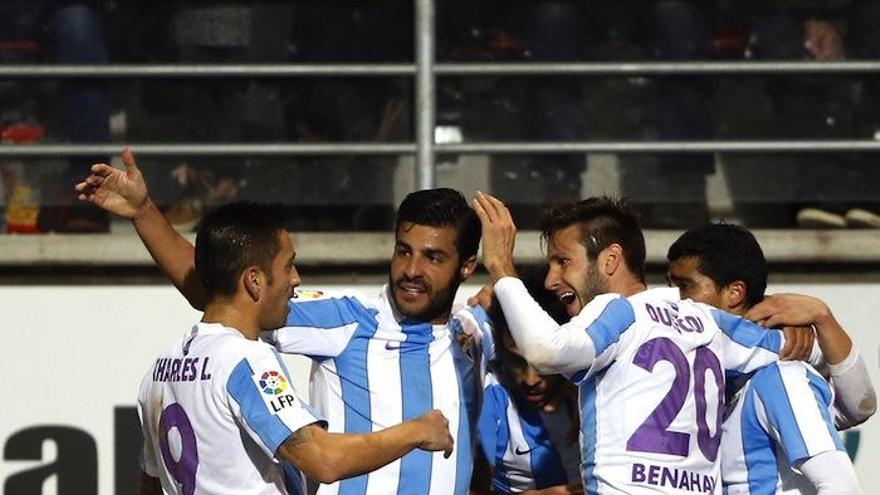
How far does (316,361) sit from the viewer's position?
5637mm

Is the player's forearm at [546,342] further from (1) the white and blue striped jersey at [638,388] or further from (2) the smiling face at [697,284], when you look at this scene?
(2) the smiling face at [697,284]

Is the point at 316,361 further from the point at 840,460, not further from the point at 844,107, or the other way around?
the point at 844,107

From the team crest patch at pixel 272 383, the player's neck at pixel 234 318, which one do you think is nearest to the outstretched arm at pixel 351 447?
the team crest patch at pixel 272 383

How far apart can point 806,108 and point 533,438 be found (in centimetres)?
282

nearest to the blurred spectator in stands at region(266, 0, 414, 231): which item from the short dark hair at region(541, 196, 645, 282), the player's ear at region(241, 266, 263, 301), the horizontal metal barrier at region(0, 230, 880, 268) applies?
the horizontal metal barrier at region(0, 230, 880, 268)

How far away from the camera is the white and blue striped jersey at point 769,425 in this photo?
5.25 m

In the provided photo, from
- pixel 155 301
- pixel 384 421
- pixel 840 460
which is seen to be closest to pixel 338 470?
pixel 384 421

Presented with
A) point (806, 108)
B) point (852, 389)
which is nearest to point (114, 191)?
point (852, 389)

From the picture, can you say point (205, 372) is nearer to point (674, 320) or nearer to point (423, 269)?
point (423, 269)

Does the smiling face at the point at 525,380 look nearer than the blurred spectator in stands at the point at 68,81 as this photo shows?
Yes

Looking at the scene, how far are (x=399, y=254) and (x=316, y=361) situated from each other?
1.50 feet

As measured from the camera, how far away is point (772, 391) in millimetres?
5289

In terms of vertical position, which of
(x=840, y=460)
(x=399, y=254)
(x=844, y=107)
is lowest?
(x=840, y=460)

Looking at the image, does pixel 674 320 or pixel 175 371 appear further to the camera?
pixel 674 320
